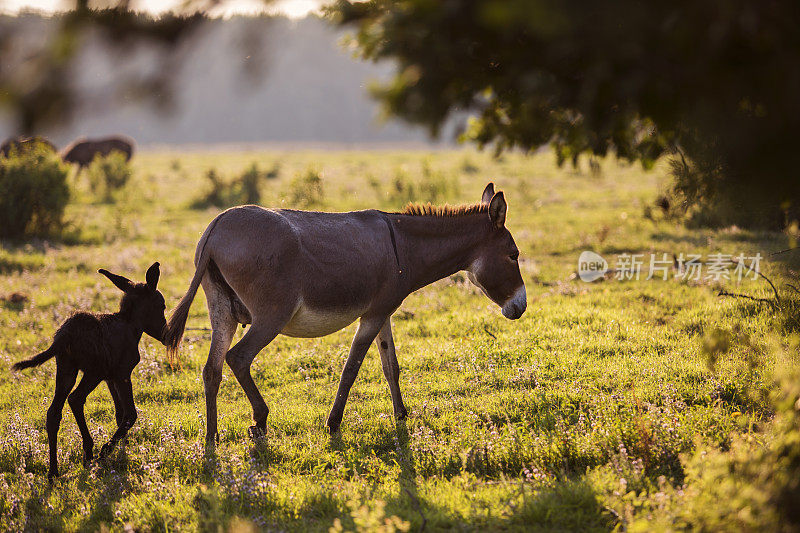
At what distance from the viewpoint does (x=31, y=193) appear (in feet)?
54.9

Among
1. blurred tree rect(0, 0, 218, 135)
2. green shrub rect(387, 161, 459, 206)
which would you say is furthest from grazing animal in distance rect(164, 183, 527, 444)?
green shrub rect(387, 161, 459, 206)

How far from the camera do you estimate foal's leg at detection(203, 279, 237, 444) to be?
6164 mm

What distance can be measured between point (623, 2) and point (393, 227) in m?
4.49

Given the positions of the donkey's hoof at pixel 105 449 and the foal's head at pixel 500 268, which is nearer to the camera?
the donkey's hoof at pixel 105 449

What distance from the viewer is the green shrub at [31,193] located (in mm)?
16500

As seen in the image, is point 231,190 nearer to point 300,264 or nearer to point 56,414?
point 300,264

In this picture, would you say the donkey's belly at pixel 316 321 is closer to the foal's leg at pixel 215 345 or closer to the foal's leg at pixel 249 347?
the foal's leg at pixel 249 347

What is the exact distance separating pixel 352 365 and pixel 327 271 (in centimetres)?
109

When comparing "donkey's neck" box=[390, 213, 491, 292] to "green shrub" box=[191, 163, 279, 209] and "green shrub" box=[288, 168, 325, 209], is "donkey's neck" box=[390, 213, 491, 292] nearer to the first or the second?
"green shrub" box=[288, 168, 325, 209]

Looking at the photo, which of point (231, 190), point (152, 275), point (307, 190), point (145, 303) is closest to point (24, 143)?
point (152, 275)

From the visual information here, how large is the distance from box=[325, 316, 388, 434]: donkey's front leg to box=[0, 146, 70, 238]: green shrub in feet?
45.0

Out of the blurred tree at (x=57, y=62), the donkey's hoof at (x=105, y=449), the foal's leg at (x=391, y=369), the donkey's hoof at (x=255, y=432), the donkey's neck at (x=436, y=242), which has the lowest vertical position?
the donkey's hoof at (x=105, y=449)

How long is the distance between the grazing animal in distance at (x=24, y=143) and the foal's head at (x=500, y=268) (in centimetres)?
449

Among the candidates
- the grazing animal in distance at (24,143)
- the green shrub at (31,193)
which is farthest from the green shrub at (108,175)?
the green shrub at (31,193)
